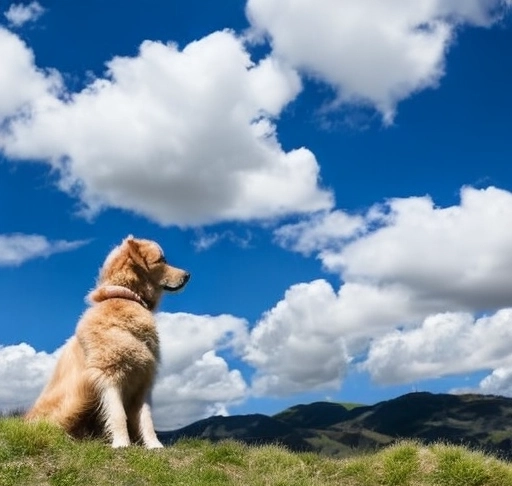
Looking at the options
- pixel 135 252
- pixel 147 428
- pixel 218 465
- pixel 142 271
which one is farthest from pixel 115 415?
pixel 135 252

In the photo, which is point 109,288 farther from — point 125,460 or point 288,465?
point 288,465

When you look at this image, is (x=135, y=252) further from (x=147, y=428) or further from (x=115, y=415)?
(x=147, y=428)

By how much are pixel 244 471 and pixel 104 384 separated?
299 cm

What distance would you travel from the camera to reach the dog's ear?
42.8 ft

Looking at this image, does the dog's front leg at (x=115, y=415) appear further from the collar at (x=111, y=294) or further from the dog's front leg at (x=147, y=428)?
the collar at (x=111, y=294)

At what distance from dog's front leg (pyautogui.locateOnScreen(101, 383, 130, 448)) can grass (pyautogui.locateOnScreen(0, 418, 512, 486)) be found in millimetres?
238

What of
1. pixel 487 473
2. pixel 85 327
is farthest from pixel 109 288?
pixel 487 473

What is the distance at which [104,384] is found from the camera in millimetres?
11641

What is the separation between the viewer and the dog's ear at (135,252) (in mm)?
13047

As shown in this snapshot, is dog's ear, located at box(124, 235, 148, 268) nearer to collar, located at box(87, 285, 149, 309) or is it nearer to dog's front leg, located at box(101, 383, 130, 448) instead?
collar, located at box(87, 285, 149, 309)

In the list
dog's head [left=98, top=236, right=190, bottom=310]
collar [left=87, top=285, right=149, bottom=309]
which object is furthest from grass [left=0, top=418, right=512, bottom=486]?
dog's head [left=98, top=236, right=190, bottom=310]

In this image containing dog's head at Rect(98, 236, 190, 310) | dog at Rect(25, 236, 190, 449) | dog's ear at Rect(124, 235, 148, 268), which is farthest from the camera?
dog's ear at Rect(124, 235, 148, 268)

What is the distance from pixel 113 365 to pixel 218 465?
2.60 meters

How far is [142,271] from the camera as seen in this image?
1305 cm
